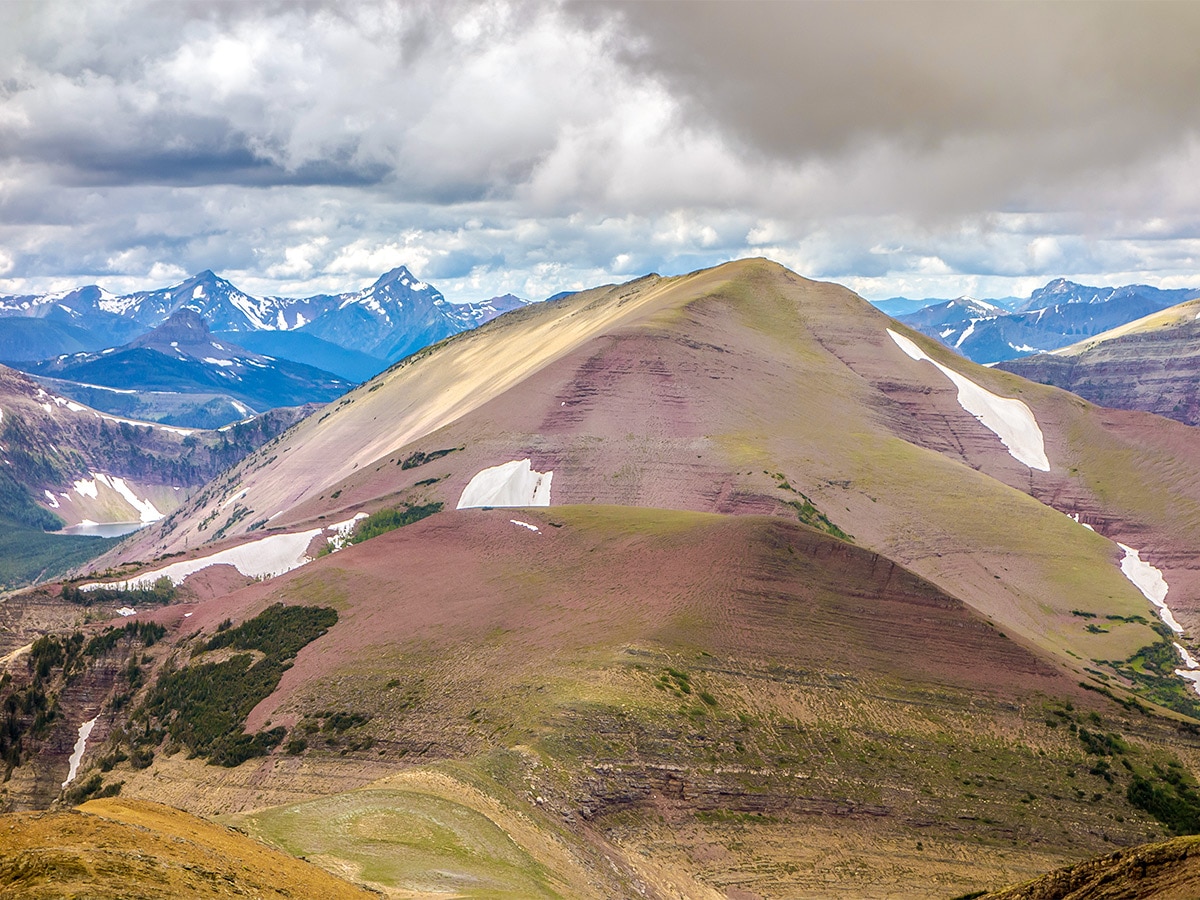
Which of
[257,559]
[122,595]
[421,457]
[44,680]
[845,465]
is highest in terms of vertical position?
[421,457]

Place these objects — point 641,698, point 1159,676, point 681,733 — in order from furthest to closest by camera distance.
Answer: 1. point 1159,676
2. point 641,698
3. point 681,733

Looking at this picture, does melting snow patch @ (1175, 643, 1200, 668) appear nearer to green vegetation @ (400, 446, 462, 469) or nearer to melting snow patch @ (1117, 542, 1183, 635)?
melting snow patch @ (1117, 542, 1183, 635)

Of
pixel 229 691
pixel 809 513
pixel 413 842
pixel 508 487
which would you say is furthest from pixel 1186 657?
pixel 413 842

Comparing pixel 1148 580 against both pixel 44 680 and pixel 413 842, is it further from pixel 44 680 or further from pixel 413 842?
pixel 44 680

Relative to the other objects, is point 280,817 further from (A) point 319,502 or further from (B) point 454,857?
(A) point 319,502

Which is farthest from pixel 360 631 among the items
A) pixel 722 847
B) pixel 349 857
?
pixel 349 857

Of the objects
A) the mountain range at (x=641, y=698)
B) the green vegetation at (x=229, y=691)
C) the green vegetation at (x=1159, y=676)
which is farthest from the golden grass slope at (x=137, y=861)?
the green vegetation at (x=1159, y=676)
